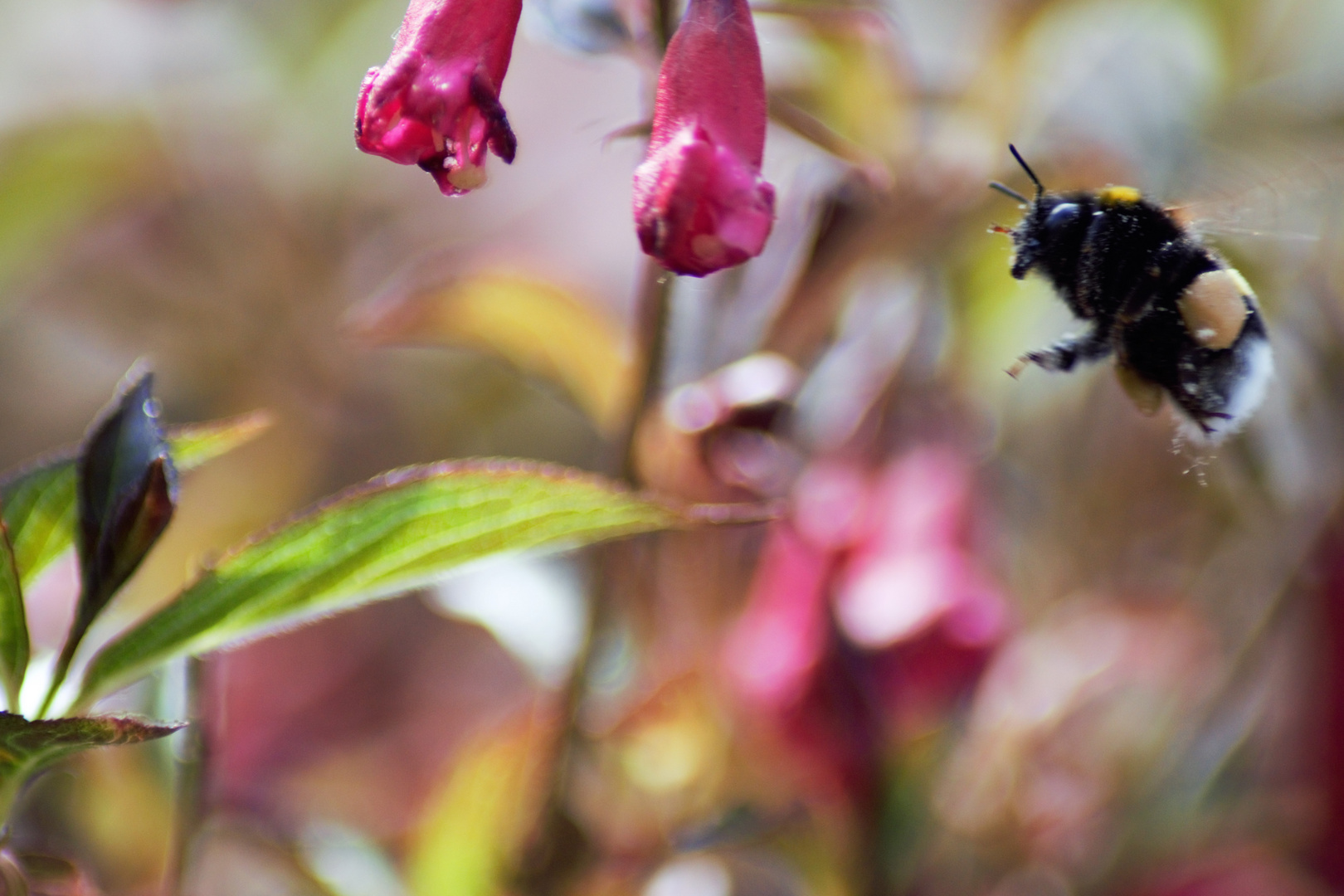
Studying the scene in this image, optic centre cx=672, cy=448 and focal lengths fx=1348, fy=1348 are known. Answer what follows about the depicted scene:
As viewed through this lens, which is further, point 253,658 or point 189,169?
point 189,169

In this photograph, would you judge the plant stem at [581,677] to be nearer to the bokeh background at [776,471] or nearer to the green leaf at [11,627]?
the bokeh background at [776,471]

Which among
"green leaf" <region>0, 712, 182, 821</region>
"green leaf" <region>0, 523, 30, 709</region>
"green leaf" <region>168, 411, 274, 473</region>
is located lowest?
"green leaf" <region>0, 712, 182, 821</region>

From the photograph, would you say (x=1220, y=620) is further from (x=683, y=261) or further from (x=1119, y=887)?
(x=683, y=261)

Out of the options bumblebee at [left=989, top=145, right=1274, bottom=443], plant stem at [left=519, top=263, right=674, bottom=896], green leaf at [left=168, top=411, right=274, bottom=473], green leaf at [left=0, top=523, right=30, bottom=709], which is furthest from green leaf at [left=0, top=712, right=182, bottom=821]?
bumblebee at [left=989, top=145, right=1274, bottom=443]

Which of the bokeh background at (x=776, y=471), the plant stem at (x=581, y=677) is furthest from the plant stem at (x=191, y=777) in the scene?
the plant stem at (x=581, y=677)

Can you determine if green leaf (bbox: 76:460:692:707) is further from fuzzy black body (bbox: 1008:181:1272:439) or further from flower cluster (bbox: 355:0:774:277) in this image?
fuzzy black body (bbox: 1008:181:1272:439)

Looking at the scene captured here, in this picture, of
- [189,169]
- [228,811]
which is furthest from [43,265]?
[228,811]

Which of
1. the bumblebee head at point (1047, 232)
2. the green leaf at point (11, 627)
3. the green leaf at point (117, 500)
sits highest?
the bumblebee head at point (1047, 232)
